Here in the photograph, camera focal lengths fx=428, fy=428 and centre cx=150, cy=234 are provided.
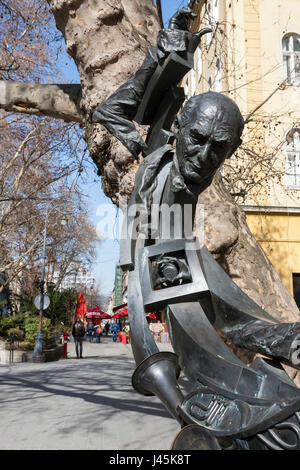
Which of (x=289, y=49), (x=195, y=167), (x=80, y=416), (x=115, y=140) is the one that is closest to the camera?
(x=195, y=167)

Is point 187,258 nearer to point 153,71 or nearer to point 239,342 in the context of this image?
point 239,342

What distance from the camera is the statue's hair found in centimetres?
189

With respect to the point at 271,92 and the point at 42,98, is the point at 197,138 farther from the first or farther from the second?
the point at 271,92

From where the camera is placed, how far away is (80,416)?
227 inches

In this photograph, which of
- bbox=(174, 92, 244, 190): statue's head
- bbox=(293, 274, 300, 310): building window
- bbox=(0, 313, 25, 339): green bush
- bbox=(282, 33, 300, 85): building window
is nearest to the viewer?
bbox=(174, 92, 244, 190): statue's head

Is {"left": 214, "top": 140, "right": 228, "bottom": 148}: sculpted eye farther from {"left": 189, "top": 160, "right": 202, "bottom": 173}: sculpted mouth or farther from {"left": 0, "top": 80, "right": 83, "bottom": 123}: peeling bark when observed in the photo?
{"left": 0, "top": 80, "right": 83, "bottom": 123}: peeling bark

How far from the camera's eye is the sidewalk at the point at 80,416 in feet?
14.9

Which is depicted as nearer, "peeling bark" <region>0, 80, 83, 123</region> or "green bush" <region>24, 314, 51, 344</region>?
"peeling bark" <region>0, 80, 83, 123</region>

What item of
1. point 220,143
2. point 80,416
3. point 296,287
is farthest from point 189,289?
point 296,287

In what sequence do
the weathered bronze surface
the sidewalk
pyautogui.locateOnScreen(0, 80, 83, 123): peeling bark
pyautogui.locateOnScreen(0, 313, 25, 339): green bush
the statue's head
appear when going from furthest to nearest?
pyautogui.locateOnScreen(0, 313, 25, 339): green bush, pyautogui.locateOnScreen(0, 80, 83, 123): peeling bark, the sidewalk, the statue's head, the weathered bronze surface

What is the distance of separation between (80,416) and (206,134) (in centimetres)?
497

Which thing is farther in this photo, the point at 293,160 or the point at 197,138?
the point at 293,160

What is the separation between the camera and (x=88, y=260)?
3669 centimetres

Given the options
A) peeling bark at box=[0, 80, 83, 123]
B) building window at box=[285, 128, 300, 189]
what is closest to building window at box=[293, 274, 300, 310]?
building window at box=[285, 128, 300, 189]
